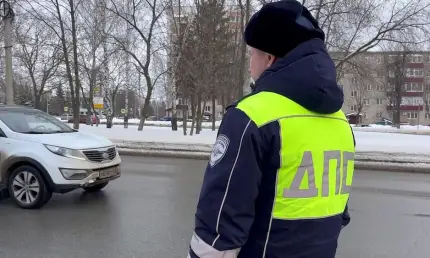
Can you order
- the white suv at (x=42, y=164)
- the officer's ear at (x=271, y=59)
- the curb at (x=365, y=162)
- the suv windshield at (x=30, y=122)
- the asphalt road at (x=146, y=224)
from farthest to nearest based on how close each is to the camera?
the curb at (x=365, y=162) < the suv windshield at (x=30, y=122) < the white suv at (x=42, y=164) < the asphalt road at (x=146, y=224) < the officer's ear at (x=271, y=59)

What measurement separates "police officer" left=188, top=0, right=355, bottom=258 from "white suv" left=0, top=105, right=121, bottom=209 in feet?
18.9

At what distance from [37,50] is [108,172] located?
30.2 m

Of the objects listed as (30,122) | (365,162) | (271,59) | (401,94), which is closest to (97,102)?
(365,162)

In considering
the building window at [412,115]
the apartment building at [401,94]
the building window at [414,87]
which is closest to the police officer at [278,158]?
the apartment building at [401,94]

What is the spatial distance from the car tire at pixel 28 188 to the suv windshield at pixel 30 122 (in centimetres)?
75

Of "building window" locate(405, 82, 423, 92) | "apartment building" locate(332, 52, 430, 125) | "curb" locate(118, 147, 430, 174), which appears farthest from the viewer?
"building window" locate(405, 82, 423, 92)

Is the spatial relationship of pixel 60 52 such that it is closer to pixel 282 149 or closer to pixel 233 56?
pixel 233 56

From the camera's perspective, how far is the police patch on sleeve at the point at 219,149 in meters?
1.64

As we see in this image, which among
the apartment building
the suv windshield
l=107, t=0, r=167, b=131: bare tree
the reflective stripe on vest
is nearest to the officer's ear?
the reflective stripe on vest

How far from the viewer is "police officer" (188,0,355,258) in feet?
5.28

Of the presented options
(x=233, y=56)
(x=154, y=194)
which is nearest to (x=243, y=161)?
(x=154, y=194)

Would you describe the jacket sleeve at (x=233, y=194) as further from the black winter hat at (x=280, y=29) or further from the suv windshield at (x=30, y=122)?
the suv windshield at (x=30, y=122)

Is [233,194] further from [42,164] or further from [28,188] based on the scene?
[28,188]

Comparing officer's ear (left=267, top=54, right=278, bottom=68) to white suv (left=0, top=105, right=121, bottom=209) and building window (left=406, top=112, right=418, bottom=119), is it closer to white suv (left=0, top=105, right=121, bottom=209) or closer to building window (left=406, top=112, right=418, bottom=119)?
white suv (left=0, top=105, right=121, bottom=209)
